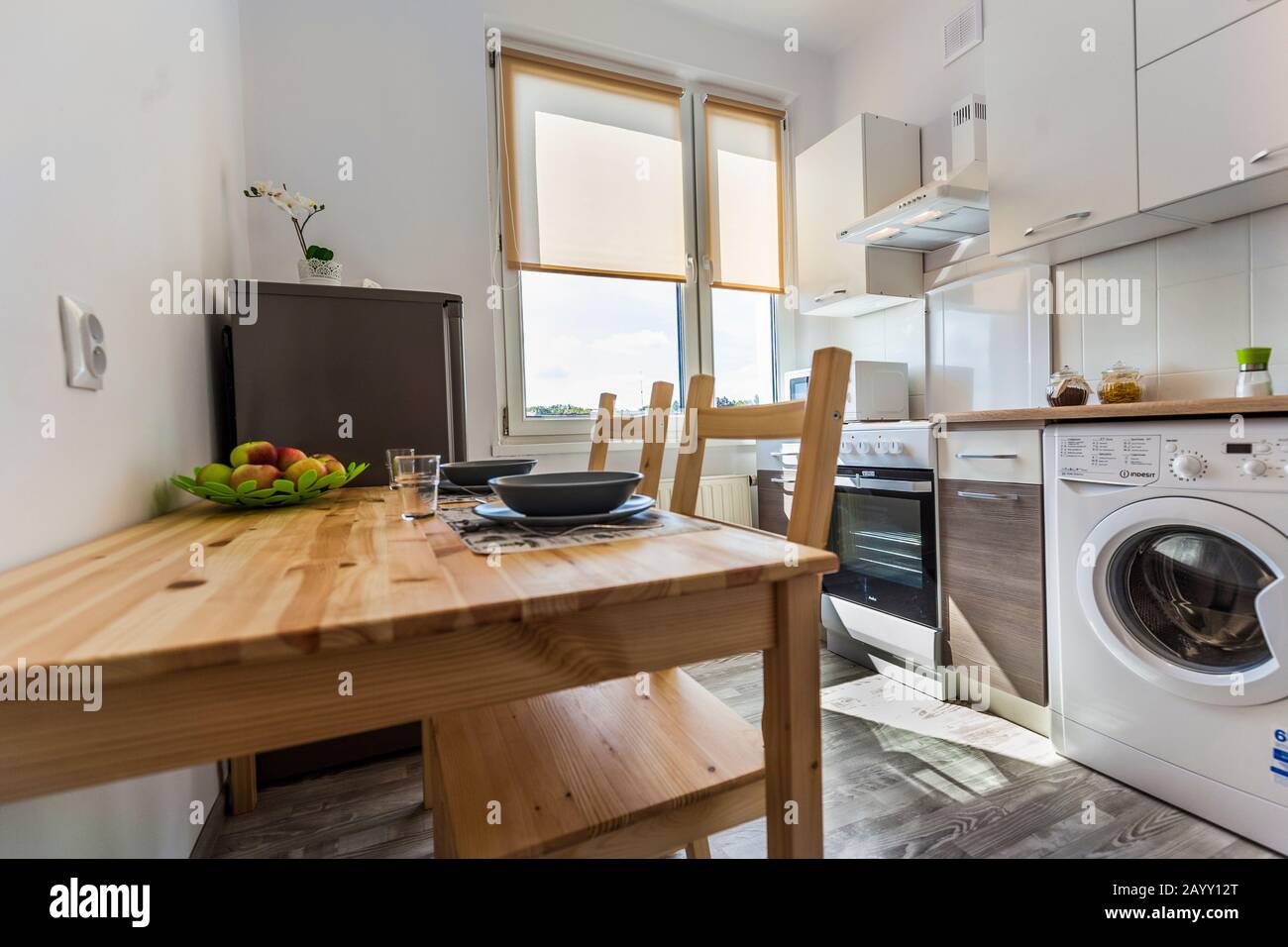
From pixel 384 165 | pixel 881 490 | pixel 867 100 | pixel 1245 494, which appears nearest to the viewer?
pixel 1245 494

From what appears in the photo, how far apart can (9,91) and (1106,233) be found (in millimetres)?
2622

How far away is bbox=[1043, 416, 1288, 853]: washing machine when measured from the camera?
1290mm

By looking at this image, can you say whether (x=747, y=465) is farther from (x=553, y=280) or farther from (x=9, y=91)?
(x=9, y=91)

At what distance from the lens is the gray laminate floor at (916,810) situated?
135 centimetres

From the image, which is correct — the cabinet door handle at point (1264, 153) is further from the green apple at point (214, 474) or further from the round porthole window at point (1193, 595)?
the green apple at point (214, 474)

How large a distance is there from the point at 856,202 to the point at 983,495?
1.56m

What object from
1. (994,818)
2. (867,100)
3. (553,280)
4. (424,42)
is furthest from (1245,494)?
(424,42)

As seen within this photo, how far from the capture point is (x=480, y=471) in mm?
1353

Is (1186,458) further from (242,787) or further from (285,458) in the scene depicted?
(242,787)

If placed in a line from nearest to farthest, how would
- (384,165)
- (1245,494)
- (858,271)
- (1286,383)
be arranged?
(1245,494) < (1286,383) < (384,165) < (858,271)

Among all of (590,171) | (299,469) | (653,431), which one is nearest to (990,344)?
(653,431)

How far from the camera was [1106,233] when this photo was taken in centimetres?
200

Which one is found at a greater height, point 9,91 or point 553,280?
point 553,280
